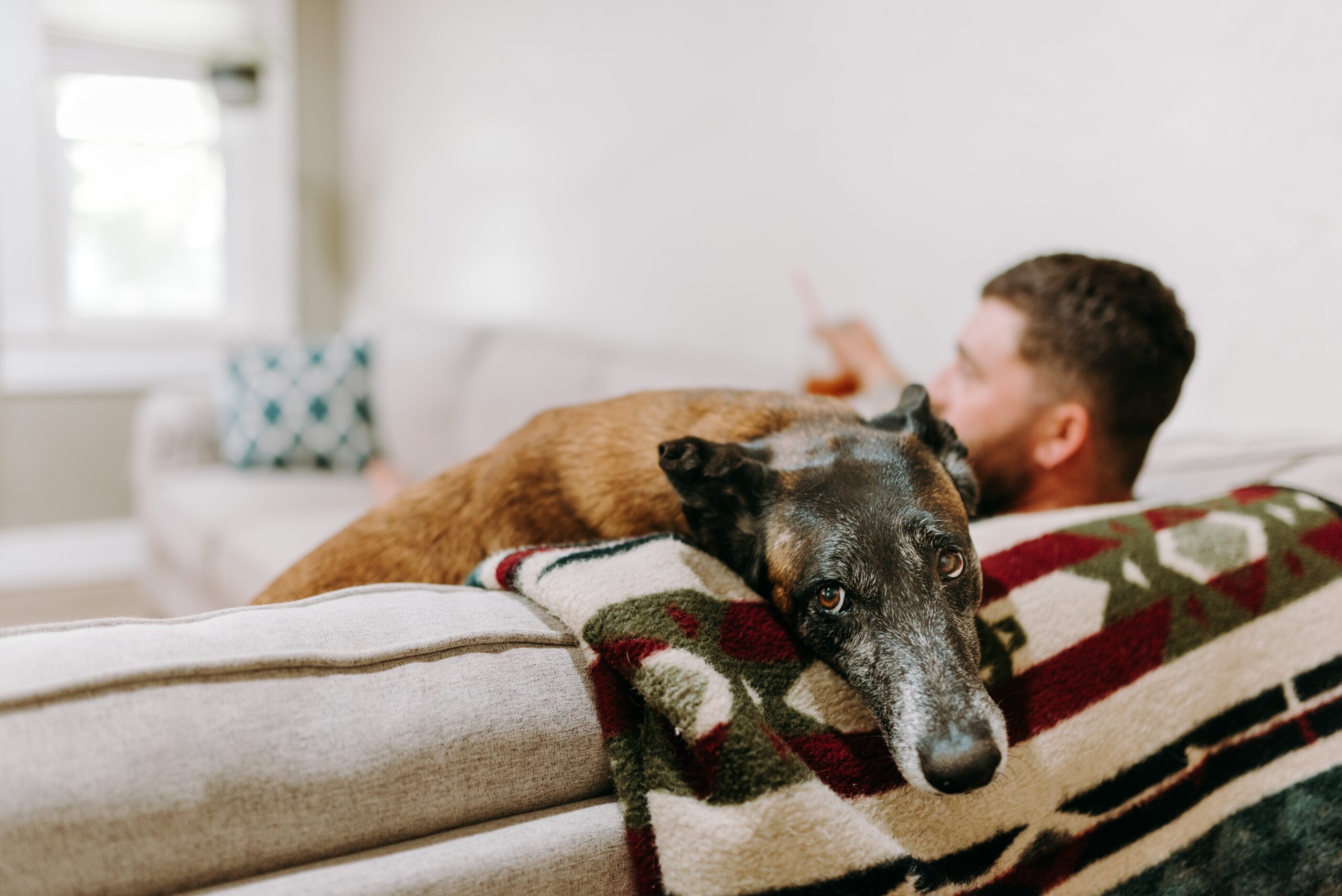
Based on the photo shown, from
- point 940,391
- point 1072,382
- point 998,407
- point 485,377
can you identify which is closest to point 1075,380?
point 1072,382

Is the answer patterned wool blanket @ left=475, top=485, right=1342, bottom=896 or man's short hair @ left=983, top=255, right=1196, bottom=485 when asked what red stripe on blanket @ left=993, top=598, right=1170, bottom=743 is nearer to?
patterned wool blanket @ left=475, top=485, right=1342, bottom=896

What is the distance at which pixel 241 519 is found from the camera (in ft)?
8.88

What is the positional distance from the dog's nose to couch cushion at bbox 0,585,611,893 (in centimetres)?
27

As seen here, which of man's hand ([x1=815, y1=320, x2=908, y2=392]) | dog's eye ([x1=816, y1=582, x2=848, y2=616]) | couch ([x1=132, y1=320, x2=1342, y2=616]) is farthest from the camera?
couch ([x1=132, y1=320, x2=1342, y2=616])

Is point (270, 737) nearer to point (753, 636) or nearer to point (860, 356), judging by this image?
point (753, 636)

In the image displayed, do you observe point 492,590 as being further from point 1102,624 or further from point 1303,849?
point 1303,849

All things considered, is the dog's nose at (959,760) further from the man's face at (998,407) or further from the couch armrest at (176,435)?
the couch armrest at (176,435)

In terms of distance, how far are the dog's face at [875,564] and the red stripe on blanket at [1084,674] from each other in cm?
7

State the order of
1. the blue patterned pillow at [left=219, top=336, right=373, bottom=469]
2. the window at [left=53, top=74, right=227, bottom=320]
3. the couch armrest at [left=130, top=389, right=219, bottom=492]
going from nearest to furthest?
the blue patterned pillow at [left=219, top=336, right=373, bottom=469] → the couch armrest at [left=130, top=389, right=219, bottom=492] → the window at [left=53, top=74, right=227, bottom=320]

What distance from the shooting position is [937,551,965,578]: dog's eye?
2.75 feet

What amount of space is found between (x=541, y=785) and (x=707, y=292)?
2304mm

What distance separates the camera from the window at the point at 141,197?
4.54 meters

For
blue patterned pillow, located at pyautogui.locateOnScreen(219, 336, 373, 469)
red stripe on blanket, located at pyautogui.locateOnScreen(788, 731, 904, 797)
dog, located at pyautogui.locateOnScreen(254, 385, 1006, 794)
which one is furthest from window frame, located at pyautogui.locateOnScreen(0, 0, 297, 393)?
red stripe on blanket, located at pyautogui.locateOnScreen(788, 731, 904, 797)

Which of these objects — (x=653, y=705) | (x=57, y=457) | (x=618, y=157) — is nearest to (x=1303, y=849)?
(x=653, y=705)
